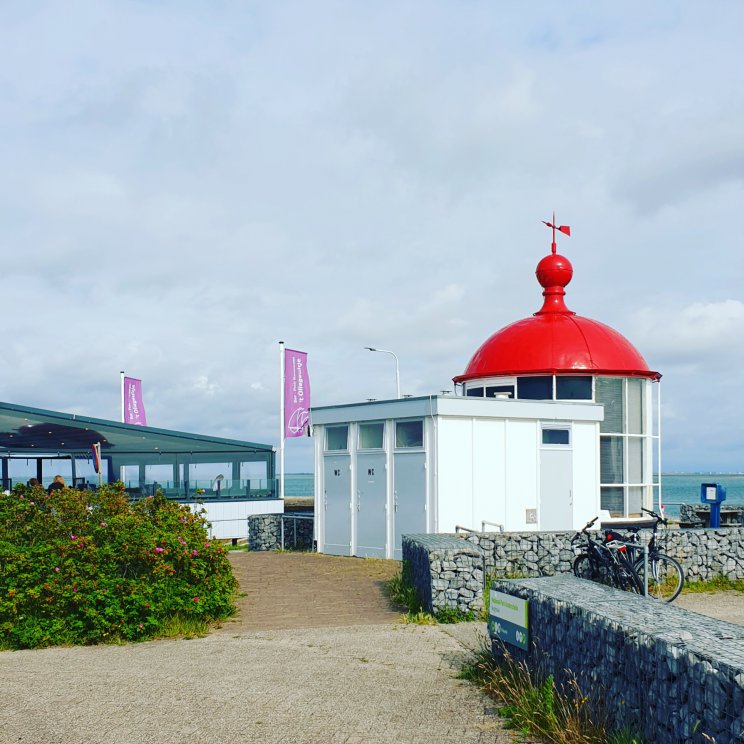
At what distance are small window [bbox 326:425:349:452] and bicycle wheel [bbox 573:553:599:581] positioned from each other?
7.65 meters

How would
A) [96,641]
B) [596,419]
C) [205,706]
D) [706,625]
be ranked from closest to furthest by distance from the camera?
[706,625] → [205,706] → [96,641] → [596,419]

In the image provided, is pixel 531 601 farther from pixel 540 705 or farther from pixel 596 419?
pixel 596 419

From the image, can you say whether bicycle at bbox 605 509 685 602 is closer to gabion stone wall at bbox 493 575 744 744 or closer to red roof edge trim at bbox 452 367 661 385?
gabion stone wall at bbox 493 575 744 744

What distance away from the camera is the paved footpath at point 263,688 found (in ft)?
24.5

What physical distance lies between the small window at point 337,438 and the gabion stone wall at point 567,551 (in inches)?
258

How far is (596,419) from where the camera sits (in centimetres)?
2106

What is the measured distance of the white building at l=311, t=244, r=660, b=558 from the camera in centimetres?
1920

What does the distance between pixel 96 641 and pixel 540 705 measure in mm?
6256

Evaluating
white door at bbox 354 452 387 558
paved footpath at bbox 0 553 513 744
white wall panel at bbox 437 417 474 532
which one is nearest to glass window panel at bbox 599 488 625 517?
white wall panel at bbox 437 417 474 532

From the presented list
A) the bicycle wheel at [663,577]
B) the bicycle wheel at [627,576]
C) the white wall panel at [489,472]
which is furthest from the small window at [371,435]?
the bicycle wheel at [627,576]

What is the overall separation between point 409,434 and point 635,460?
7.66 metres

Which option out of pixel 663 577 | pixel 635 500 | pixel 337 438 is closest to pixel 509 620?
pixel 663 577

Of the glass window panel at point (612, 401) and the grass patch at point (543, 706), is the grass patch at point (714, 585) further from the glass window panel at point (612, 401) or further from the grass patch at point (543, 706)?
the grass patch at point (543, 706)

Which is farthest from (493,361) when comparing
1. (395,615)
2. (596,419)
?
(395,615)
